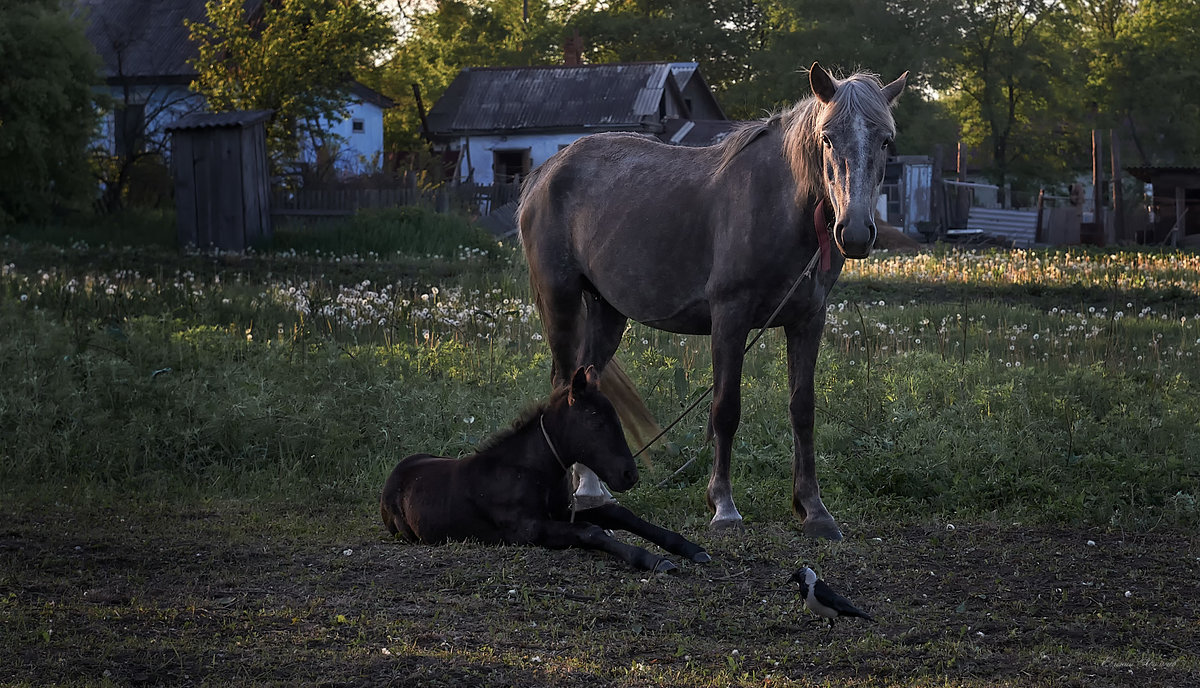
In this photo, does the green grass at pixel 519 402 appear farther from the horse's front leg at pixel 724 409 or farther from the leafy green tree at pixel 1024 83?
the leafy green tree at pixel 1024 83

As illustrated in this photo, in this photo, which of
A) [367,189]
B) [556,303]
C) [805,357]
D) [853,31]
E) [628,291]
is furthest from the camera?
[853,31]

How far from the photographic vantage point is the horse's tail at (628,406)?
25.2 feet

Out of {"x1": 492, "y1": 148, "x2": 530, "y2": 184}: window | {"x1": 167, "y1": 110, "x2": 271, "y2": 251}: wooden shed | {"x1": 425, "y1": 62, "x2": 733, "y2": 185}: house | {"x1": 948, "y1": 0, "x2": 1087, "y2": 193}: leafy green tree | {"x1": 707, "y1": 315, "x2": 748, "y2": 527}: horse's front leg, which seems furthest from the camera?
{"x1": 948, "y1": 0, "x2": 1087, "y2": 193}: leafy green tree

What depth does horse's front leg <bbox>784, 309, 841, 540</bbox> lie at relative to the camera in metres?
6.96

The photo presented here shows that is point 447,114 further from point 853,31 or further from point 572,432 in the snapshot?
point 572,432

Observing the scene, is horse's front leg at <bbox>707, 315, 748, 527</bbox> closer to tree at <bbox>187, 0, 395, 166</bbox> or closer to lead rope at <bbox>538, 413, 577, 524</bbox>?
lead rope at <bbox>538, 413, 577, 524</bbox>

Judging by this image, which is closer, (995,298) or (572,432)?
(572,432)

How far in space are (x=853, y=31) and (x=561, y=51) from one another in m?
15.3

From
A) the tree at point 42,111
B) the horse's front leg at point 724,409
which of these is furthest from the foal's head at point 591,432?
the tree at point 42,111

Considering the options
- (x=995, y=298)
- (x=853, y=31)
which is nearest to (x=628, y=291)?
(x=995, y=298)

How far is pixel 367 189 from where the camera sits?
87.6 ft

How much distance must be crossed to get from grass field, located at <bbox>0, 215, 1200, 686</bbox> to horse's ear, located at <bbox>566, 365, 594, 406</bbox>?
83cm

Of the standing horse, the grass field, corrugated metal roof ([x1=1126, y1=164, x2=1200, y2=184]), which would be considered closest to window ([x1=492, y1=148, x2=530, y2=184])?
corrugated metal roof ([x1=1126, y1=164, x2=1200, y2=184])

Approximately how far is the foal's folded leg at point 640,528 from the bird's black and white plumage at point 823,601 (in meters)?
1.03
